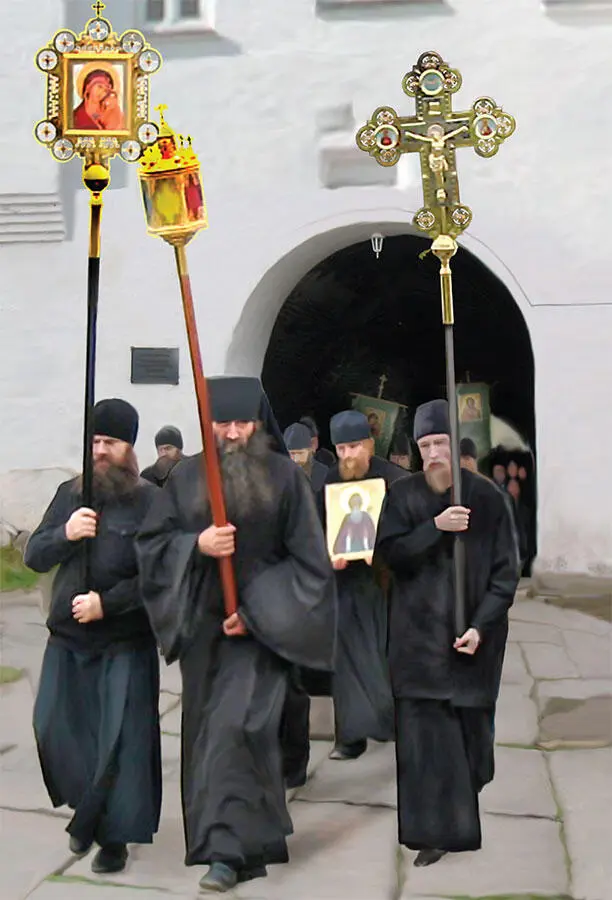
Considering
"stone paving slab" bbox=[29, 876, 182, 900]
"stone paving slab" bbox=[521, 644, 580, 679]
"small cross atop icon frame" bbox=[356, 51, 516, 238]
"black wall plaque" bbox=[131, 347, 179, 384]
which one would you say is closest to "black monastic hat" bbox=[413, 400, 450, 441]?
"small cross atop icon frame" bbox=[356, 51, 516, 238]

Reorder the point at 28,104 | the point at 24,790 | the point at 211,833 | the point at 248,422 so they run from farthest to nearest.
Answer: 1. the point at 28,104
2. the point at 24,790
3. the point at 248,422
4. the point at 211,833

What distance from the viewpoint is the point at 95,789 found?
362 centimetres

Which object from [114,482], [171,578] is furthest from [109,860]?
[114,482]

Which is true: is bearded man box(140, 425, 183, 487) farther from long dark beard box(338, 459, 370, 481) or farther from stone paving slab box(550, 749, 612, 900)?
stone paving slab box(550, 749, 612, 900)

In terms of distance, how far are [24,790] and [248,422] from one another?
1931mm

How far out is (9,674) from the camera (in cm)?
620

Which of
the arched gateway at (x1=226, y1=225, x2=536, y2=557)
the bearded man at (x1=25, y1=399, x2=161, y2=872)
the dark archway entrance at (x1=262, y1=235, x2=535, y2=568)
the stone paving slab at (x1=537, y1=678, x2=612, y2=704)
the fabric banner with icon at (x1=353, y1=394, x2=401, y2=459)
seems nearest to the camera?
the bearded man at (x1=25, y1=399, x2=161, y2=872)

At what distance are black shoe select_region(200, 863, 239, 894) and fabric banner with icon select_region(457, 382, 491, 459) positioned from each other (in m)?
6.69

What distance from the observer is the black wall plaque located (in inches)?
312

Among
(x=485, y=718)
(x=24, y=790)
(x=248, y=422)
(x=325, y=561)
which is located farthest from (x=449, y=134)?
(x=24, y=790)

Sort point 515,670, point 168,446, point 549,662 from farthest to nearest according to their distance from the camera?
point 168,446
point 549,662
point 515,670

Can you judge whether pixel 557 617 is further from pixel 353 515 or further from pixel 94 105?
pixel 94 105

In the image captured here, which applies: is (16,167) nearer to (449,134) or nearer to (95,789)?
(449,134)

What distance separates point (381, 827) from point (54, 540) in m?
1.58
